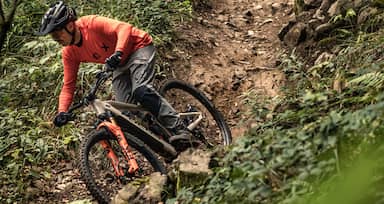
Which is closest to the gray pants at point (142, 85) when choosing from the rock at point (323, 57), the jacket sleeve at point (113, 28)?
the jacket sleeve at point (113, 28)

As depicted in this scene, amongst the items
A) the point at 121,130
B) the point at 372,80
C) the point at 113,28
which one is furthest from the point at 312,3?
the point at 372,80

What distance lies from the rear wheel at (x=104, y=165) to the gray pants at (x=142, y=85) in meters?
0.43

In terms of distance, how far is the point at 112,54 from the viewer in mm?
5680

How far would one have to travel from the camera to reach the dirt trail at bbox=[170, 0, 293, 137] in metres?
7.84

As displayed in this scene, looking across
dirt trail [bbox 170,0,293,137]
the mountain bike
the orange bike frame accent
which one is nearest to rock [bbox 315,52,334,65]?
dirt trail [bbox 170,0,293,137]

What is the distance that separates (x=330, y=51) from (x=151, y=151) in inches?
113

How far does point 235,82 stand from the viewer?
803 centimetres

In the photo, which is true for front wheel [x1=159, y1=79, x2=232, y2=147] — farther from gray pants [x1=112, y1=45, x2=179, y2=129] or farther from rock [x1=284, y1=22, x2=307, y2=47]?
rock [x1=284, y1=22, x2=307, y2=47]

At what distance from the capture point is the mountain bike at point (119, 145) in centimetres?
543

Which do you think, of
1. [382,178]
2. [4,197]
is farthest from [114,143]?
[382,178]

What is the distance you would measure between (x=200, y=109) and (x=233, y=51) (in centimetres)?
184

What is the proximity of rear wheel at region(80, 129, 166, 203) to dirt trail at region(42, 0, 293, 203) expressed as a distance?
0.75m

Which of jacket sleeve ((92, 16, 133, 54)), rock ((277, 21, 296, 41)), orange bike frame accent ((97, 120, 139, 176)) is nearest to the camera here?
orange bike frame accent ((97, 120, 139, 176))

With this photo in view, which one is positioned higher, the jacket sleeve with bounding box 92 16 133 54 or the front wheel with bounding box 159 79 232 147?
the jacket sleeve with bounding box 92 16 133 54
